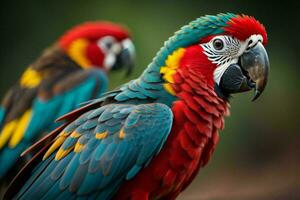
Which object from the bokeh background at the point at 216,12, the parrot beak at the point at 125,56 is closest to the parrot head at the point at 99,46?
the parrot beak at the point at 125,56

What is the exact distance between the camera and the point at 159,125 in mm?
2127

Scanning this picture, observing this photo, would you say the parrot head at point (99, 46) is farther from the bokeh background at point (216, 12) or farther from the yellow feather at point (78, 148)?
the yellow feather at point (78, 148)

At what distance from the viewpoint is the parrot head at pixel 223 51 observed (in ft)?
7.41

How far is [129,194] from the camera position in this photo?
7.13 ft

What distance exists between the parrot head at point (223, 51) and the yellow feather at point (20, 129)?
130 centimetres

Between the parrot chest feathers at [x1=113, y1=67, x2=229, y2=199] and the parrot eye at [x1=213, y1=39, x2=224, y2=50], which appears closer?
the parrot chest feathers at [x1=113, y1=67, x2=229, y2=199]

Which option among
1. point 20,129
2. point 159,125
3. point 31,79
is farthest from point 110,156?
point 31,79

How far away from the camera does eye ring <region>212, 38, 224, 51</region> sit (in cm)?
228

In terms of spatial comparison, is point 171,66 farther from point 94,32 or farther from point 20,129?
point 94,32

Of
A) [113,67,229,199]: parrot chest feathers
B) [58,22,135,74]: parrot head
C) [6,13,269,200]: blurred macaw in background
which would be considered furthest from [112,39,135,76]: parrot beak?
[113,67,229,199]: parrot chest feathers

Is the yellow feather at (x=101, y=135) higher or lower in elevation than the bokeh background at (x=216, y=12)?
higher

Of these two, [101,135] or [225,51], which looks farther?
[225,51]

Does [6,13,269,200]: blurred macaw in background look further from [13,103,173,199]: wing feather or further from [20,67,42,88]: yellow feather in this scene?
[20,67,42,88]: yellow feather

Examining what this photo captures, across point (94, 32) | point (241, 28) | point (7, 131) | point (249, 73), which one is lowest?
point (7, 131)
